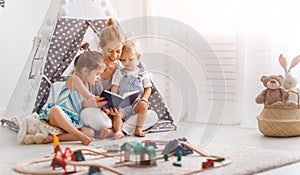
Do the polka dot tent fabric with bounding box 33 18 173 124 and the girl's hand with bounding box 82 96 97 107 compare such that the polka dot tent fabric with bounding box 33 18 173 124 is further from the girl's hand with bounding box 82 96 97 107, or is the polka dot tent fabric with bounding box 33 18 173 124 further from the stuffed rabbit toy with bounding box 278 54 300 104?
the stuffed rabbit toy with bounding box 278 54 300 104

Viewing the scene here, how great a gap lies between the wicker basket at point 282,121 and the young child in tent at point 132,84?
2.05 ft

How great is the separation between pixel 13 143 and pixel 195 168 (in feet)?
3.86

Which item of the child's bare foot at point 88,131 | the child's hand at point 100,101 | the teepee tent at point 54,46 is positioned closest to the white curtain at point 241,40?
the child's hand at point 100,101

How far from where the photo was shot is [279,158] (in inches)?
91.0

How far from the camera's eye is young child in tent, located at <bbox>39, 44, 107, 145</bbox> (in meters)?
2.75

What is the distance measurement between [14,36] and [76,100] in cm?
143

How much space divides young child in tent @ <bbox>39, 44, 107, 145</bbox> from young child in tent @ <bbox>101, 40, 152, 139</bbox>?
16cm

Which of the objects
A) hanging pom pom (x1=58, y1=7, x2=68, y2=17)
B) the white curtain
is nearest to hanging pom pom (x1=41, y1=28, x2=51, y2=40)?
hanging pom pom (x1=58, y1=7, x2=68, y2=17)

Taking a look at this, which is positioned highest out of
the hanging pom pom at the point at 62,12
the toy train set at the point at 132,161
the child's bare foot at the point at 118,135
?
the hanging pom pom at the point at 62,12

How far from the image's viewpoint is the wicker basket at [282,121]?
9.63 ft

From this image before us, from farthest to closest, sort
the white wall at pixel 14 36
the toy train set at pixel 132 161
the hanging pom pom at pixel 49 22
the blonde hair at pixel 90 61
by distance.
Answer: the white wall at pixel 14 36
the hanging pom pom at pixel 49 22
the blonde hair at pixel 90 61
the toy train set at pixel 132 161

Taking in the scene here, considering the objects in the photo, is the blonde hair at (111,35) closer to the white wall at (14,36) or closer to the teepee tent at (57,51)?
the teepee tent at (57,51)

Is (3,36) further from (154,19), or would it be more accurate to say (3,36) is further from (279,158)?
(279,158)

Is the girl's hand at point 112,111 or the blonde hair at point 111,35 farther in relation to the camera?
the girl's hand at point 112,111
